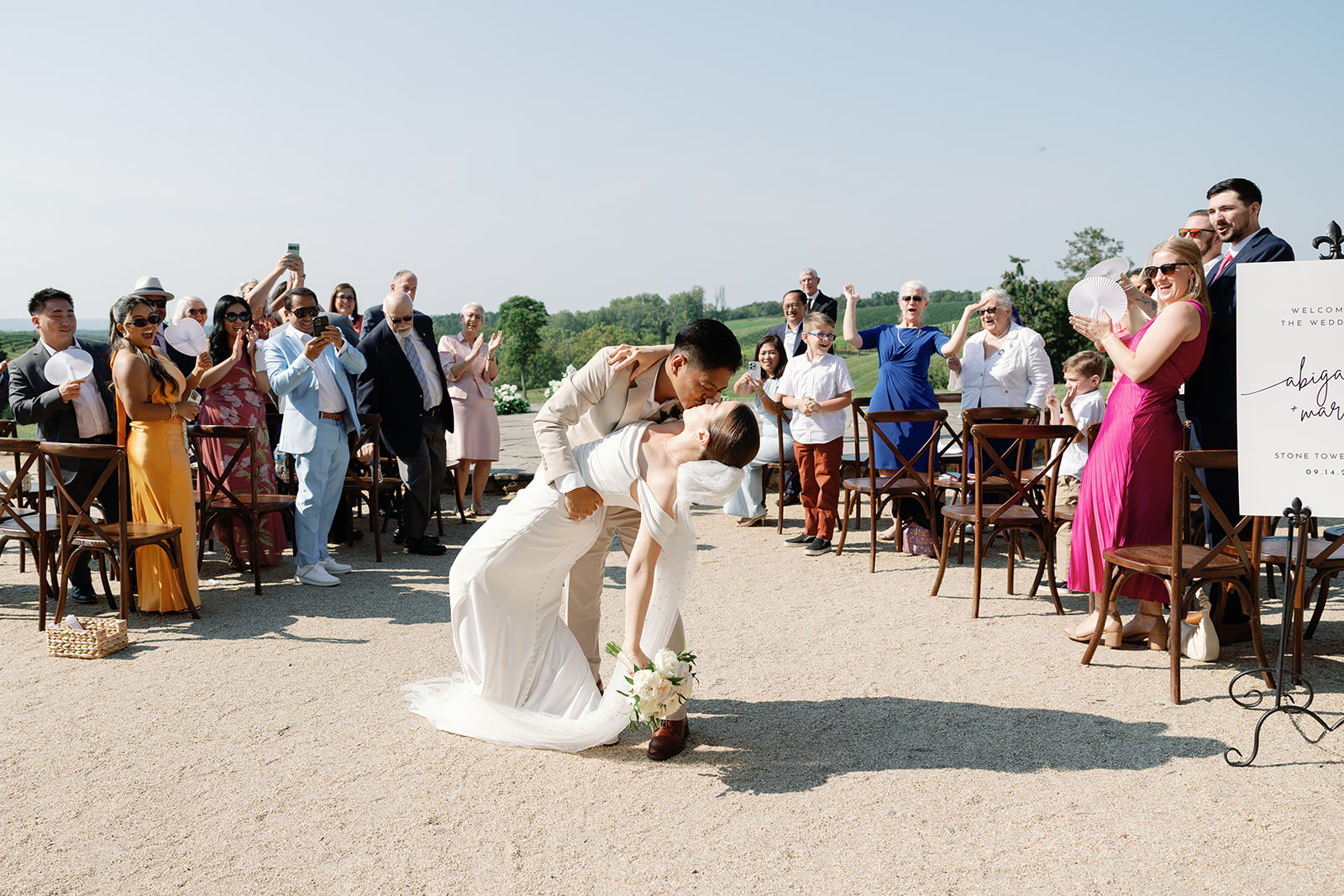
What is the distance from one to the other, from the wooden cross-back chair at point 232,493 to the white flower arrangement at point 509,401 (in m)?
10.2

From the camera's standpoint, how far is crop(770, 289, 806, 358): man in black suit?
9.19 meters

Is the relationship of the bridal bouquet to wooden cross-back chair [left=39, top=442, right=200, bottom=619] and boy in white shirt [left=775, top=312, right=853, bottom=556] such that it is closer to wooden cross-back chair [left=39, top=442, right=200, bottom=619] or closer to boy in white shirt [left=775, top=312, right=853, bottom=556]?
wooden cross-back chair [left=39, top=442, right=200, bottom=619]

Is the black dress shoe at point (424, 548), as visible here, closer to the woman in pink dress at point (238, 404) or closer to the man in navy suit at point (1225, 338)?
the woman in pink dress at point (238, 404)

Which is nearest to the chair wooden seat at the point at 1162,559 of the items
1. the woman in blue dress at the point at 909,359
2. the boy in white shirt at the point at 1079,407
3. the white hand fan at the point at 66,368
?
the boy in white shirt at the point at 1079,407

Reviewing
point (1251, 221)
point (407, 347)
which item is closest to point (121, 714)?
point (407, 347)

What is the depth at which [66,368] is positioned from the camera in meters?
5.71

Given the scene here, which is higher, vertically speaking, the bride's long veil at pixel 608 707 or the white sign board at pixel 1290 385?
the white sign board at pixel 1290 385

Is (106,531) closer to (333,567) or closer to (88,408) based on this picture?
(88,408)

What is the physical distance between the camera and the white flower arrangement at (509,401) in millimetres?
17172

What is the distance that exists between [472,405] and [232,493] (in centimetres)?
283

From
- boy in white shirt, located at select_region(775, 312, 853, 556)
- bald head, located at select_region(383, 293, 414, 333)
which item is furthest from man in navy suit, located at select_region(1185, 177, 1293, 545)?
bald head, located at select_region(383, 293, 414, 333)

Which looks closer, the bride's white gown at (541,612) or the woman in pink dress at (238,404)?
the bride's white gown at (541,612)

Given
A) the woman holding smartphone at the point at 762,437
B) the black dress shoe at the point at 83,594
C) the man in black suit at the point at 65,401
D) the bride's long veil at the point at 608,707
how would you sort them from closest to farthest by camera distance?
the bride's long veil at the point at 608,707, the man in black suit at the point at 65,401, the black dress shoe at the point at 83,594, the woman holding smartphone at the point at 762,437

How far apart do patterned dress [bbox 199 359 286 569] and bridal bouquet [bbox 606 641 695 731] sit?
4369 millimetres
